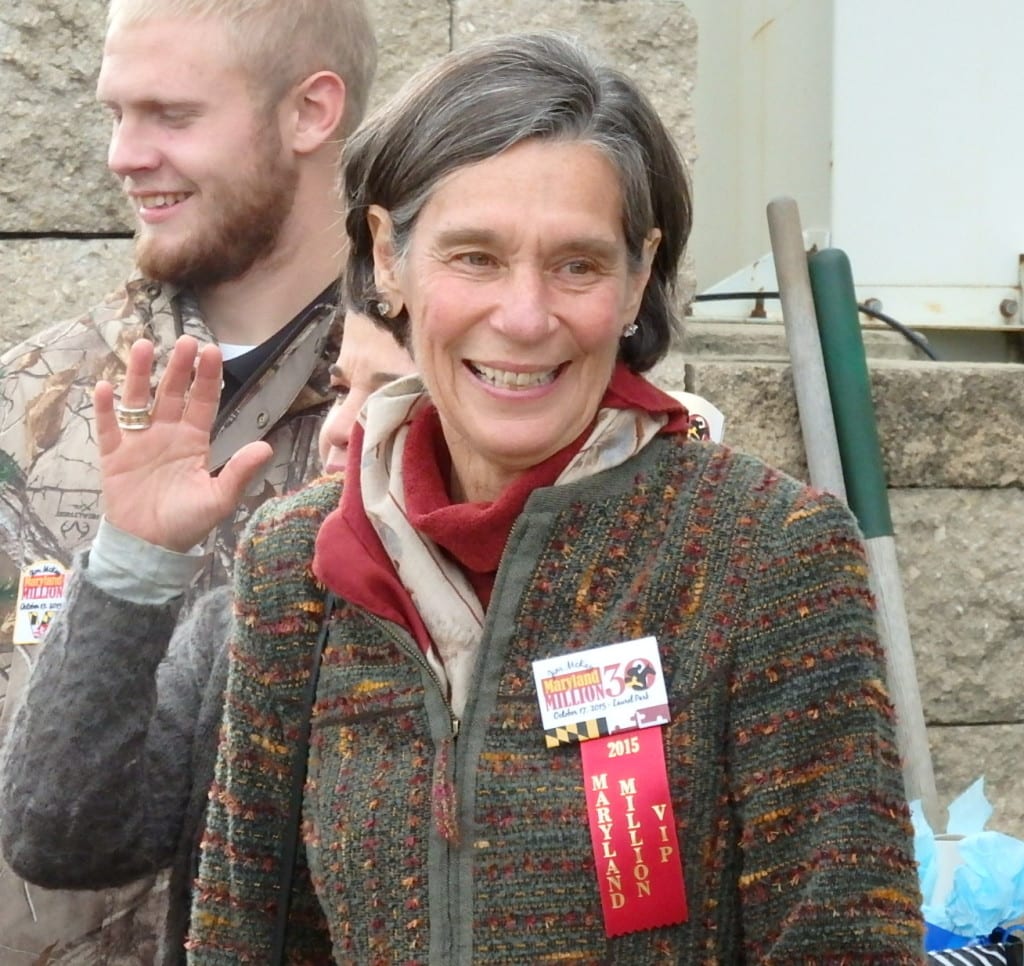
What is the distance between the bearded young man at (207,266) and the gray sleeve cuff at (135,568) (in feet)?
1.20

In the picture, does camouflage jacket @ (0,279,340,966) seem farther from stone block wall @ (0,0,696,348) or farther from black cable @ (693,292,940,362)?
black cable @ (693,292,940,362)

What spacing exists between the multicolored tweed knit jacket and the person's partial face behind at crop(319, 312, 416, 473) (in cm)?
48

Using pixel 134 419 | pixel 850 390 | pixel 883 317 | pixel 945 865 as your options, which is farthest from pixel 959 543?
pixel 134 419

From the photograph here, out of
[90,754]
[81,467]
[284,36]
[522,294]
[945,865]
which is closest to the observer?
[522,294]

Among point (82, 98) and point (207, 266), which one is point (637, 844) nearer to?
point (207, 266)

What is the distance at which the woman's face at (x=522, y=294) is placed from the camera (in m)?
1.77

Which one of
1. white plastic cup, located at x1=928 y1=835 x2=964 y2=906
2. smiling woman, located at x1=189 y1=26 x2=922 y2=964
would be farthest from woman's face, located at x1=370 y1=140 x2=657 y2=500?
white plastic cup, located at x1=928 y1=835 x2=964 y2=906

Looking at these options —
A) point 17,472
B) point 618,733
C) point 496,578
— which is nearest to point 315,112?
point 17,472

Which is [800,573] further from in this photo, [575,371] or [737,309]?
[737,309]

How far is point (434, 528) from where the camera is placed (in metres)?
1.79

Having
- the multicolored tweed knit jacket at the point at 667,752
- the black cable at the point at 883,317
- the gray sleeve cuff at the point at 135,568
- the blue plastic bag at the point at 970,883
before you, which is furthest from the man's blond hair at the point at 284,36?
the black cable at the point at 883,317

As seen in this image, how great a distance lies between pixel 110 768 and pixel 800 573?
87 cm

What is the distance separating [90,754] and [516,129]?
2.86 ft

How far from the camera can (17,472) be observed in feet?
8.57
